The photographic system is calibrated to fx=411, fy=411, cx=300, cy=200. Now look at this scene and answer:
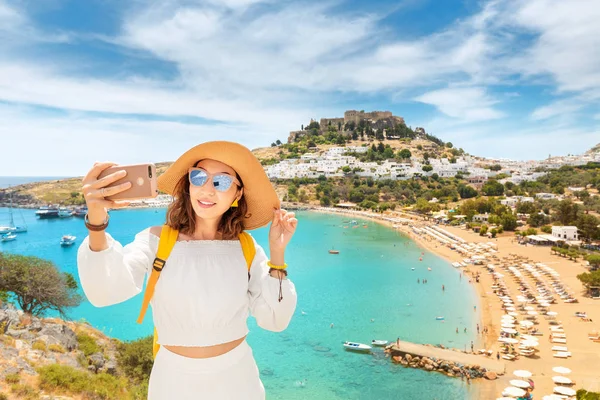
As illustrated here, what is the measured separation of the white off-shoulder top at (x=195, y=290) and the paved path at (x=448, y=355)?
1099 cm

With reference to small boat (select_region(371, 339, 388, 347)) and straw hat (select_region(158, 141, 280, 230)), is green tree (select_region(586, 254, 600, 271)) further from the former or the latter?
straw hat (select_region(158, 141, 280, 230))

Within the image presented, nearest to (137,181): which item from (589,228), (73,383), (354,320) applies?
(73,383)

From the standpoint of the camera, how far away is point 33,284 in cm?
1146

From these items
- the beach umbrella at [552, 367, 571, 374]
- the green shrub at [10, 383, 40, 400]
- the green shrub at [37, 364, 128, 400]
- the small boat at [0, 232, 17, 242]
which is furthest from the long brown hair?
the small boat at [0, 232, 17, 242]

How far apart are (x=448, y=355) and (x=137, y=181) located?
39.2 ft

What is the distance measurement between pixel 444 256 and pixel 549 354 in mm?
14164

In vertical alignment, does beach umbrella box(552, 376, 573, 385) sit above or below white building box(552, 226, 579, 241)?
below

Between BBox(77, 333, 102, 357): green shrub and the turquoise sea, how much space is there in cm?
430

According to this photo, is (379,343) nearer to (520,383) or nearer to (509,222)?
(520,383)

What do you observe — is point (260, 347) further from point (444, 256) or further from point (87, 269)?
point (444, 256)

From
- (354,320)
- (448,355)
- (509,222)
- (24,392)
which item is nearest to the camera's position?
(24,392)

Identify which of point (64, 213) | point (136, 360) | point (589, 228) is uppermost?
point (589, 228)

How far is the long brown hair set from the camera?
4.57ft

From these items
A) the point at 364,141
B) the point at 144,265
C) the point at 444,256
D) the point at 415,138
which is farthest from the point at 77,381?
the point at 415,138
